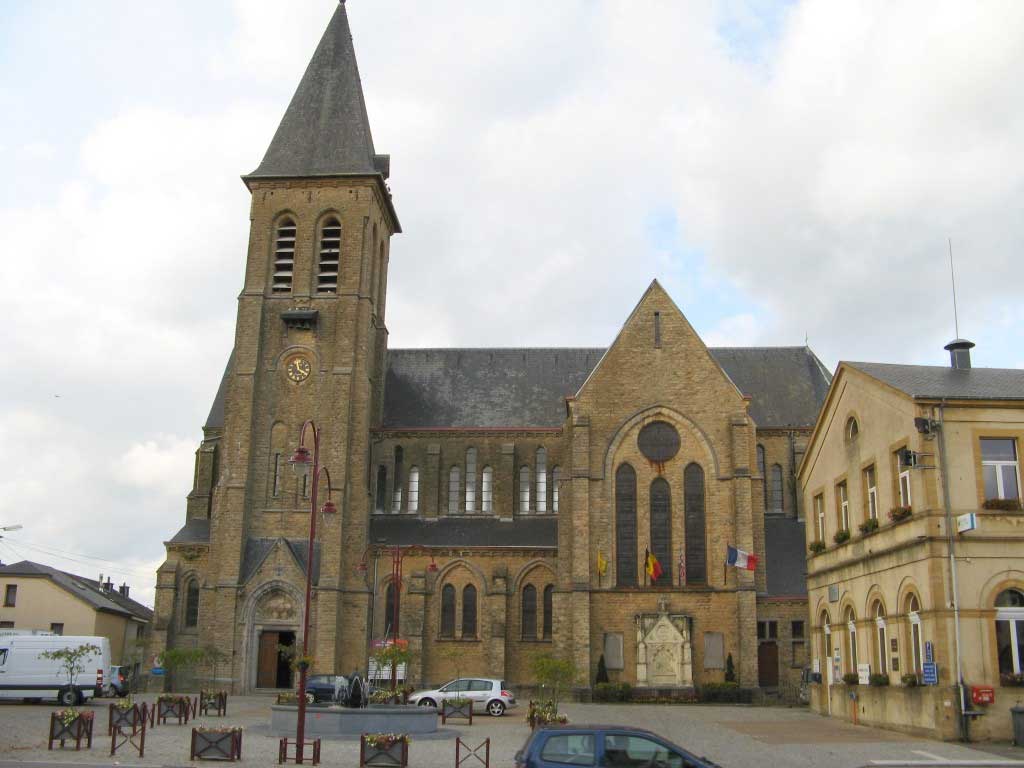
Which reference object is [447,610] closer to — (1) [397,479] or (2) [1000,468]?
(1) [397,479]

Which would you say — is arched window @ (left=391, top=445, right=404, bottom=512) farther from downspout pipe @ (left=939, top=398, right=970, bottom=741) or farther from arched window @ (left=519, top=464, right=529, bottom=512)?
downspout pipe @ (left=939, top=398, right=970, bottom=741)

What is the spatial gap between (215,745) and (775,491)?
107 ft

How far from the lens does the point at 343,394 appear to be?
4503 centimetres

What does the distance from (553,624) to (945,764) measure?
23.3 m

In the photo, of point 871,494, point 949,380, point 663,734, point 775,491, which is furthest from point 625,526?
point 949,380

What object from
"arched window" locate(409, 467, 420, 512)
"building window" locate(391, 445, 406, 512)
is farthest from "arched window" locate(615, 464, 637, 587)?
"building window" locate(391, 445, 406, 512)

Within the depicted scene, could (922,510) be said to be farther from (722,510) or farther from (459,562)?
(459,562)

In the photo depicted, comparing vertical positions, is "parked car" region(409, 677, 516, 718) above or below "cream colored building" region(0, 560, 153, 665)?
below

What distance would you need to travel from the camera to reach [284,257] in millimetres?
47969

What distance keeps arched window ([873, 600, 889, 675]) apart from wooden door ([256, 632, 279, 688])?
2484 cm

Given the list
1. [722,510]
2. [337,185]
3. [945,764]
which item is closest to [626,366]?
[722,510]

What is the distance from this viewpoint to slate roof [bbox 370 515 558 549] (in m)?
45.5

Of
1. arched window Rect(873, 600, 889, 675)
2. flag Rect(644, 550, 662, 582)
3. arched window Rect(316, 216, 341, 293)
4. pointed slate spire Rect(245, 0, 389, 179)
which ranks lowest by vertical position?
arched window Rect(873, 600, 889, 675)

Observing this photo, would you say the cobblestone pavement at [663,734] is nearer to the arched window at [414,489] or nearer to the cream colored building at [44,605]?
the arched window at [414,489]
